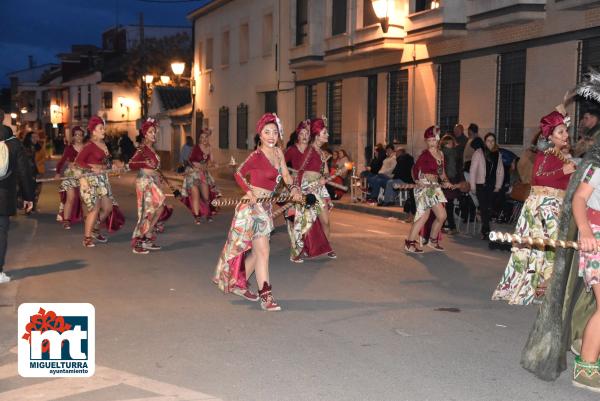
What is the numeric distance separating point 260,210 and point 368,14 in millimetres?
17865

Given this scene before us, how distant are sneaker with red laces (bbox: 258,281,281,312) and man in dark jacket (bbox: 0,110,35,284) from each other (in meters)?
3.24

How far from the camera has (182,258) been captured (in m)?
11.7

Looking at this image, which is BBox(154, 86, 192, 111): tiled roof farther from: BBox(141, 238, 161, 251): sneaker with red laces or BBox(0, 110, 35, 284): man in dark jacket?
BBox(0, 110, 35, 284): man in dark jacket

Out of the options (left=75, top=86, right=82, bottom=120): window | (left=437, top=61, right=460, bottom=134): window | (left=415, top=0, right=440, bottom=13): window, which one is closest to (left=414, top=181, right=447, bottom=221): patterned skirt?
(left=437, top=61, right=460, bottom=134): window

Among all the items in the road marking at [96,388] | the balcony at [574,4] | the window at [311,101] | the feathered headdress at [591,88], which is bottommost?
the road marking at [96,388]

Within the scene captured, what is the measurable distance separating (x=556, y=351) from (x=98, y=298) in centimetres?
482

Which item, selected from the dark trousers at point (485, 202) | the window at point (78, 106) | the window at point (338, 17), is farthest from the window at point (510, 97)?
the window at point (78, 106)

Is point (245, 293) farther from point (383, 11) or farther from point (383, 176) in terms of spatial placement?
point (383, 11)

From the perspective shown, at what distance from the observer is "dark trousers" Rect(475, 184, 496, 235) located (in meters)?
14.3

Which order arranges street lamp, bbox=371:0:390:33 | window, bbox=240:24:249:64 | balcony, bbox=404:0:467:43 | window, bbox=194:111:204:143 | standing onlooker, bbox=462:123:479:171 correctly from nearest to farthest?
1. standing onlooker, bbox=462:123:479:171
2. balcony, bbox=404:0:467:43
3. street lamp, bbox=371:0:390:33
4. window, bbox=240:24:249:64
5. window, bbox=194:111:204:143

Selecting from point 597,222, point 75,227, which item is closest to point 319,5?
point 75,227

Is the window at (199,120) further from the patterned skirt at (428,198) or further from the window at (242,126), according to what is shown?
the patterned skirt at (428,198)

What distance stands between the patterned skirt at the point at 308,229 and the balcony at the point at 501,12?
8006 millimetres

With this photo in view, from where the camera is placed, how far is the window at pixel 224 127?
38.5m
